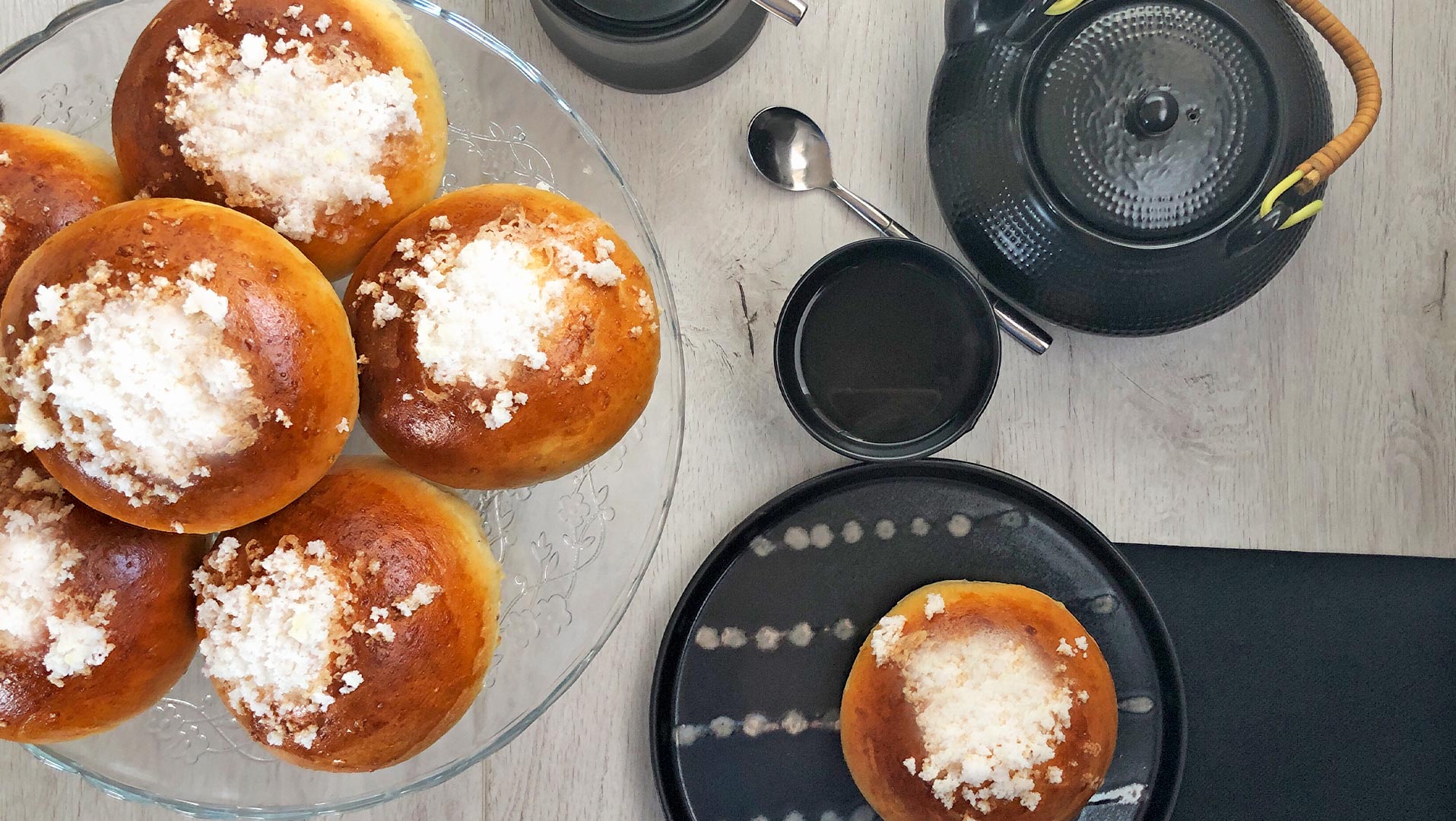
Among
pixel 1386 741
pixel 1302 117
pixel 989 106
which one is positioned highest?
pixel 1302 117

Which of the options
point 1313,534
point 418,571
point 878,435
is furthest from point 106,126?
point 1313,534

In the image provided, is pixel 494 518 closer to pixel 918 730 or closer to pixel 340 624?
pixel 340 624

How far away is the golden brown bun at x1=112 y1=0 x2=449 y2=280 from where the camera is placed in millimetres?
623

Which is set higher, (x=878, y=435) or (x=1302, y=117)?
(x=1302, y=117)

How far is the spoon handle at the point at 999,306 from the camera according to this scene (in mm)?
896

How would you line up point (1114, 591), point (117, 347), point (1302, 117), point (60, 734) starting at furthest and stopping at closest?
point (1114, 591)
point (1302, 117)
point (60, 734)
point (117, 347)

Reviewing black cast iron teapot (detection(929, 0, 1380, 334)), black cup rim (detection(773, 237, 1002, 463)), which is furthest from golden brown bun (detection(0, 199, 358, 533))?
black cast iron teapot (detection(929, 0, 1380, 334))

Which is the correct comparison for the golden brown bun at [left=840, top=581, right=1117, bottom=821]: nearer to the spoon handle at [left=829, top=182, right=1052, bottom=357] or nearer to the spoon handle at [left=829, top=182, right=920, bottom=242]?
the spoon handle at [left=829, top=182, right=1052, bottom=357]

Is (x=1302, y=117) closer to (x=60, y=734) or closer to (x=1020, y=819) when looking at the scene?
(x=1020, y=819)

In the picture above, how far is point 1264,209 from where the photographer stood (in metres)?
0.74

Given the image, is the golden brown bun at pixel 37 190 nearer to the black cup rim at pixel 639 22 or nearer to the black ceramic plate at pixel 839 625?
the black cup rim at pixel 639 22

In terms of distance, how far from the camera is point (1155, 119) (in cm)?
74

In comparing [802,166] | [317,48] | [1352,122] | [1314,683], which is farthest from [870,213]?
[1314,683]

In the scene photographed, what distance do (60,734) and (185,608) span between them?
0.36 feet
